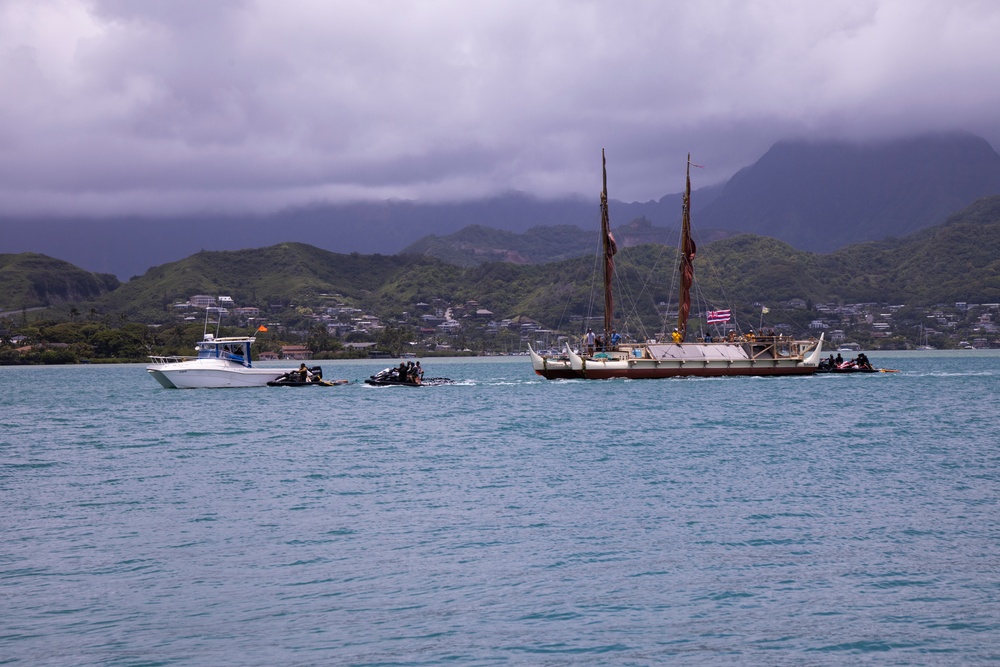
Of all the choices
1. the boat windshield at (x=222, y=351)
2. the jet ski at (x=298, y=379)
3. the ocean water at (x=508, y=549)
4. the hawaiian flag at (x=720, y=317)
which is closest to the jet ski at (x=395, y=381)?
the jet ski at (x=298, y=379)

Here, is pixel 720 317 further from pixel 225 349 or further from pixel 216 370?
pixel 216 370

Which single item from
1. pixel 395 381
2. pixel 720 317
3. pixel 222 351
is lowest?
pixel 395 381

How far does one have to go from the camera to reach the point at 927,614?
15.6m

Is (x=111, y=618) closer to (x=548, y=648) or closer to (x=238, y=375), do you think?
(x=548, y=648)

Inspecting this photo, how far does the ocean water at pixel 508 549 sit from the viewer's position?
Result: 14.8 metres

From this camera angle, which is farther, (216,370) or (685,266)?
(685,266)

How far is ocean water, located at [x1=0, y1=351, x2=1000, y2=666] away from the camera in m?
14.8

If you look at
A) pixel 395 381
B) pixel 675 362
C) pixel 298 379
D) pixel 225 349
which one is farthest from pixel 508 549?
pixel 675 362

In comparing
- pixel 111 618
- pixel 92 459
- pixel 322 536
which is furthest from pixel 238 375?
pixel 111 618

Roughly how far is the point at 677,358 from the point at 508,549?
7620cm

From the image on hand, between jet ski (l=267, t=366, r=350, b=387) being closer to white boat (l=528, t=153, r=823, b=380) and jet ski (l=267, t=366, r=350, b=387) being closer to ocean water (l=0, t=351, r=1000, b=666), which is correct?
white boat (l=528, t=153, r=823, b=380)

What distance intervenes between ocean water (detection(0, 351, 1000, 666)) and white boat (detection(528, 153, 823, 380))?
1911 inches

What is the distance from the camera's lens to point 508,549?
20.7m

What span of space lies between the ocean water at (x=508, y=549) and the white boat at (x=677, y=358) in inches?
1911
